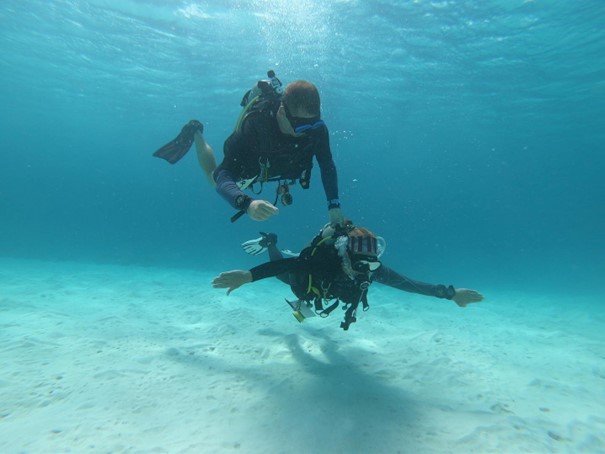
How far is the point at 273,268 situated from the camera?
484 cm

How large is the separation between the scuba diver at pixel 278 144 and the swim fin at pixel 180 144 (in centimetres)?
218

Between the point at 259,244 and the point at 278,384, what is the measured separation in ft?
10.1

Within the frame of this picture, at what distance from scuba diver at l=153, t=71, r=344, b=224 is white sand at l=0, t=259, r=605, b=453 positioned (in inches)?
95.0

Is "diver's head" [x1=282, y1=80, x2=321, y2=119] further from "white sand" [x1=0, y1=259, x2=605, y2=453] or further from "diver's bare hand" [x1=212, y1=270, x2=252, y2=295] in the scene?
"white sand" [x1=0, y1=259, x2=605, y2=453]

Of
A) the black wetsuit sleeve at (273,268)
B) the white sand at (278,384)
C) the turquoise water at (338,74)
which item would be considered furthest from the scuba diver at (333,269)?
the turquoise water at (338,74)

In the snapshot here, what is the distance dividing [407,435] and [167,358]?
391cm

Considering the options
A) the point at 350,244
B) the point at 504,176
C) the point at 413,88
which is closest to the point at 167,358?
the point at 350,244

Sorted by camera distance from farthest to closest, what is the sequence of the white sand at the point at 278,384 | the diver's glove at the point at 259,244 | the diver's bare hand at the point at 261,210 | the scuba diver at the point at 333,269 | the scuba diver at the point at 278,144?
the diver's glove at the point at 259,244
the scuba diver at the point at 278,144
the scuba diver at the point at 333,269
the diver's bare hand at the point at 261,210
the white sand at the point at 278,384

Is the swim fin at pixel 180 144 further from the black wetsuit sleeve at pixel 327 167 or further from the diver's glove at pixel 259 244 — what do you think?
the black wetsuit sleeve at pixel 327 167

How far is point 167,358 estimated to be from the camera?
5.79 m

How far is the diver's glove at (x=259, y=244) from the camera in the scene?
7195mm

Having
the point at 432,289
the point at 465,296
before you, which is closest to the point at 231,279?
the point at 432,289

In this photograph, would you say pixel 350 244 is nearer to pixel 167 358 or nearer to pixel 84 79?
pixel 167 358

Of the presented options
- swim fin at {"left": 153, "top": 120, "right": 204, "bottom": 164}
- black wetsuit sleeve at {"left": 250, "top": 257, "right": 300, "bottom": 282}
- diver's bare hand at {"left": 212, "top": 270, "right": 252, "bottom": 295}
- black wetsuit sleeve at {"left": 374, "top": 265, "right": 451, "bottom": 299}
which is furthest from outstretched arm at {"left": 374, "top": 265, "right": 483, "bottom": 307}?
swim fin at {"left": 153, "top": 120, "right": 204, "bottom": 164}
